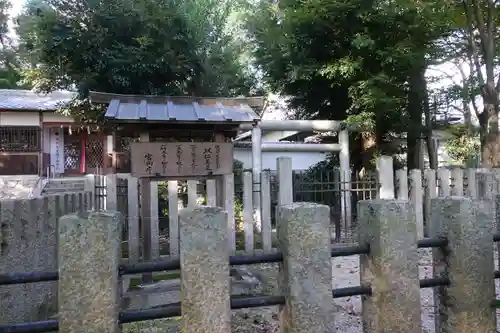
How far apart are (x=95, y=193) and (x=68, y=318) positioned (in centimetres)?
592

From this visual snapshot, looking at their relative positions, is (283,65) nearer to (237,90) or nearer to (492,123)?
(237,90)

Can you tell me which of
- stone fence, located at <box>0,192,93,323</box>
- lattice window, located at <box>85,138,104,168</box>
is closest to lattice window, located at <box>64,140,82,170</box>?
lattice window, located at <box>85,138,104,168</box>

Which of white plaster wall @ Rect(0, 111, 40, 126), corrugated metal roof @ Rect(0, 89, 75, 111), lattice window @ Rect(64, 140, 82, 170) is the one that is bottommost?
lattice window @ Rect(64, 140, 82, 170)

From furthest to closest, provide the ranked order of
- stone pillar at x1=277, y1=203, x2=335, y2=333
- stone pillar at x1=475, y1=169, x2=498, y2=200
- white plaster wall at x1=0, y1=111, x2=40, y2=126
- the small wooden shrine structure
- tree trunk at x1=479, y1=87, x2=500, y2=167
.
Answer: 1. white plaster wall at x1=0, y1=111, x2=40, y2=126
2. tree trunk at x1=479, y1=87, x2=500, y2=167
3. stone pillar at x1=475, y1=169, x2=498, y2=200
4. the small wooden shrine structure
5. stone pillar at x1=277, y1=203, x2=335, y2=333

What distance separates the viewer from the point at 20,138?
17.0m

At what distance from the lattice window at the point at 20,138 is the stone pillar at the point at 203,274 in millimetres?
17516

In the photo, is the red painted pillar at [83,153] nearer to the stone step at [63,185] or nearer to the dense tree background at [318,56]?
the stone step at [63,185]

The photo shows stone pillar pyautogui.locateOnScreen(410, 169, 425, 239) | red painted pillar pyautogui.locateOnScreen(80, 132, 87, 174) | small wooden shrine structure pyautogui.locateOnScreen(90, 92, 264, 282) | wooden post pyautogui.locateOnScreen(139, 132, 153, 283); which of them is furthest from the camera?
red painted pillar pyautogui.locateOnScreen(80, 132, 87, 174)

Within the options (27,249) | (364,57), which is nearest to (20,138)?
(364,57)

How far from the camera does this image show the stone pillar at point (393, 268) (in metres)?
1.83

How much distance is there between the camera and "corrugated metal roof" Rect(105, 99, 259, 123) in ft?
18.1

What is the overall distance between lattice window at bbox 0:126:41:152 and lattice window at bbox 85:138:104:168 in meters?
2.21

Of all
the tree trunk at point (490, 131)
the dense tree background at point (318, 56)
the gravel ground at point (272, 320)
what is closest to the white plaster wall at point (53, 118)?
the dense tree background at point (318, 56)

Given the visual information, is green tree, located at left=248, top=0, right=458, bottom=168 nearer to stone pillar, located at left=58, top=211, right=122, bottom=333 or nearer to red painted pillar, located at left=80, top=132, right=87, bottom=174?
stone pillar, located at left=58, top=211, right=122, bottom=333
